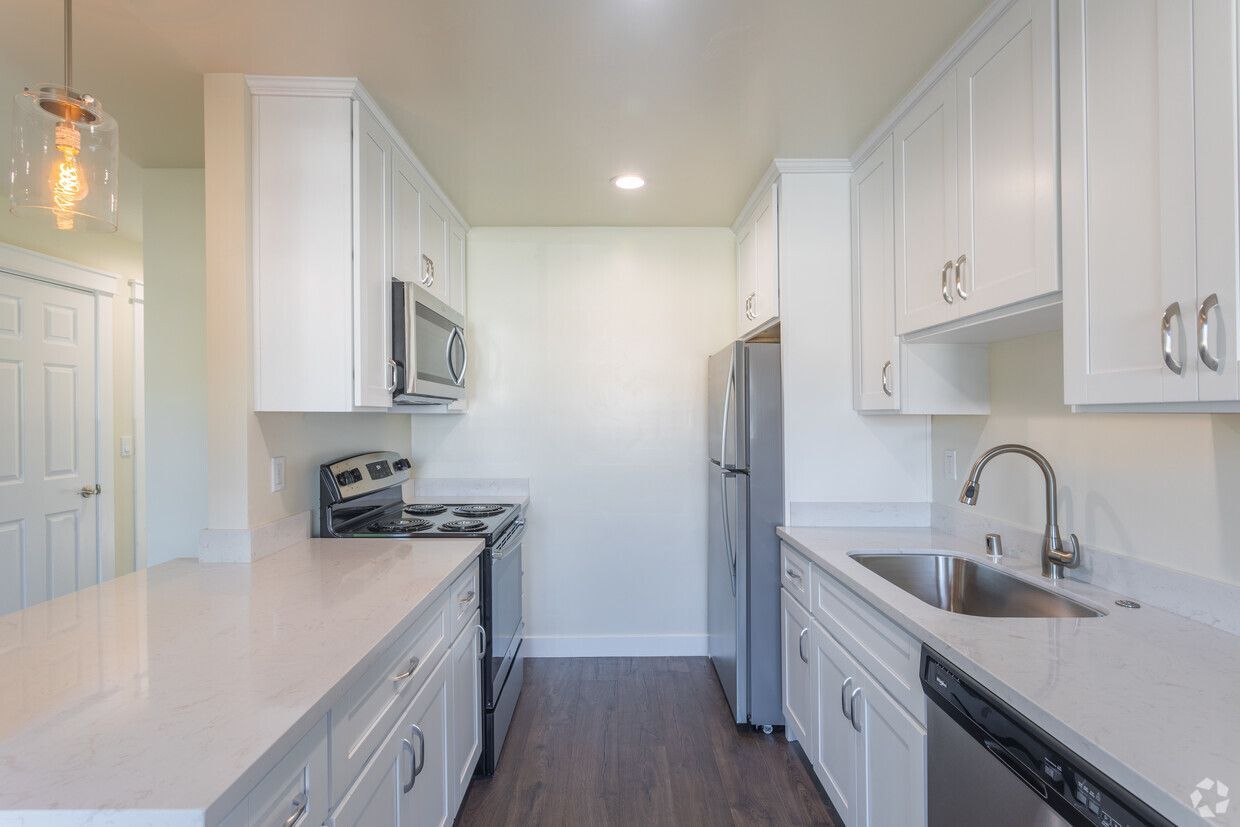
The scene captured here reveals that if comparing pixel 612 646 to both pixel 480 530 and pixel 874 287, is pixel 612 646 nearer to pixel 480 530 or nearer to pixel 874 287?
pixel 480 530

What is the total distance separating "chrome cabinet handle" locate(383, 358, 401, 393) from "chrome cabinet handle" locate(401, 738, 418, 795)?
1162 millimetres

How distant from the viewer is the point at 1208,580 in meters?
1.32

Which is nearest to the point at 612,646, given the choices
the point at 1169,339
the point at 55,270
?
the point at 1169,339

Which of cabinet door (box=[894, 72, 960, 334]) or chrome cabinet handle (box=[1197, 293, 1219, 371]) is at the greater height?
cabinet door (box=[894, 72, 960, 334])

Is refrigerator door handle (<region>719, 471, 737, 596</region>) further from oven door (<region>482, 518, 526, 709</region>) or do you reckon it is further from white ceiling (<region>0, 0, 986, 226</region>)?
white ceiling (<region>0, 0, 986, 226</region>)

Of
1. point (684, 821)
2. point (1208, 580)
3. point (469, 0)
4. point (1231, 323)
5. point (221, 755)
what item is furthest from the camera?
point (684, 821)

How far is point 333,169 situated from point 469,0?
0.71 meters

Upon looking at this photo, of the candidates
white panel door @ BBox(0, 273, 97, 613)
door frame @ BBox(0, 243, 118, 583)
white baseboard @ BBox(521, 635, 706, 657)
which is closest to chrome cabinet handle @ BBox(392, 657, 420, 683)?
white baseboard @ BBox(521, 635, 706, 657)

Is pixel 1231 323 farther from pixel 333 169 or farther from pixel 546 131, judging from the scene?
pixel 333 169

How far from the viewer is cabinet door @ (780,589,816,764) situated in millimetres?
2135

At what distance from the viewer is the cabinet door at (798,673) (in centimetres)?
213

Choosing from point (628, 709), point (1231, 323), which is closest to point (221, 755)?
point (1231, 323)

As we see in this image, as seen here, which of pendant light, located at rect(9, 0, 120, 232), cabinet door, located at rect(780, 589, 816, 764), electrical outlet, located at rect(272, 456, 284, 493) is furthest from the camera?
cabinet door, located at rect(780, 589, 816, 764)

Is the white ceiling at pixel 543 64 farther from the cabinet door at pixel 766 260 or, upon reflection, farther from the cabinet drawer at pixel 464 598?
the cabinet drawer at pixel 464 598
